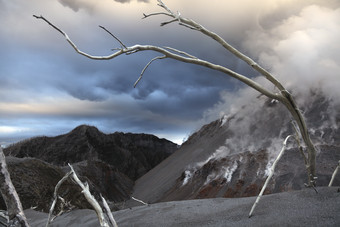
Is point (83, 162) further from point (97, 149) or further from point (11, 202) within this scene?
point (11, 202)

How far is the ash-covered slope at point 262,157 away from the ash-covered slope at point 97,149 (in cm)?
1497

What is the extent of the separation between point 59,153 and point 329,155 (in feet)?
82.4

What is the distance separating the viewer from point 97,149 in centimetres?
3050

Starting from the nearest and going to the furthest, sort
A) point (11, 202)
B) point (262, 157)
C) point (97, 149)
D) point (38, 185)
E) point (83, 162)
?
point (11, 202) < point (38, 185) < point (262, 157) < point (83, 162) < point (97, 149)

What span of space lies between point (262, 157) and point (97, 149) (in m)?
23.3

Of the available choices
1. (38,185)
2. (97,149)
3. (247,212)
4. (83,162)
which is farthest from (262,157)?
(97,149)

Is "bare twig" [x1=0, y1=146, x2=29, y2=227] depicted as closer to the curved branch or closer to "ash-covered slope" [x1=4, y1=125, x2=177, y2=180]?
the curved branch

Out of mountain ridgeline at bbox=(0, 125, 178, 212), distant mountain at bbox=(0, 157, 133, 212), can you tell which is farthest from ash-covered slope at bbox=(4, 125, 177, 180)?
distant mountain at bbox=(0, 157, 133, 212)

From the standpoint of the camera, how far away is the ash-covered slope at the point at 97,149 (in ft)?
91.7

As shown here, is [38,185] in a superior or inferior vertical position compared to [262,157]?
inferior

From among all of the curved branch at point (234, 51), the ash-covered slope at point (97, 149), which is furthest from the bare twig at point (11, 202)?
the ash-covered slope at point (97, 149)

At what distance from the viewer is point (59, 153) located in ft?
92.2

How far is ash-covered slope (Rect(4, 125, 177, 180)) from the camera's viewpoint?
27953 millimetres

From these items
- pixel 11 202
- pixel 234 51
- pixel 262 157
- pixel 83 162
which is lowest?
pixel 11 202
